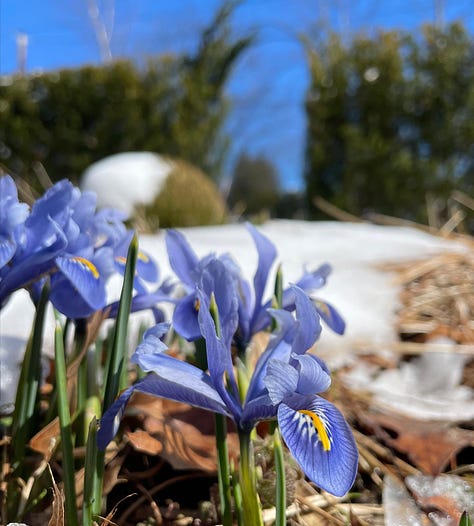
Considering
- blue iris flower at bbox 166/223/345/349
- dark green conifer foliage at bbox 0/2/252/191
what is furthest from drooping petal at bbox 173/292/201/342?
dark green conifer foliage at bbox 0/2/252/191

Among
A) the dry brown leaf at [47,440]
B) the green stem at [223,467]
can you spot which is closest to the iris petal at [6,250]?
the dry brown leaf at [47,440]

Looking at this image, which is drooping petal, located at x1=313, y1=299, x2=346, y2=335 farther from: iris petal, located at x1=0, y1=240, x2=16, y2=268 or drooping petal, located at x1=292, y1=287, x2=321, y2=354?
iris petal, located at x1=0, y1=240, x2=16, y2=268

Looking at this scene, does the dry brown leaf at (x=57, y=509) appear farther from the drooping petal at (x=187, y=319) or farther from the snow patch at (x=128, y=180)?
the snow patch at (x=128, y=180)

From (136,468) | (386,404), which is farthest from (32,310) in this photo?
(386,404)

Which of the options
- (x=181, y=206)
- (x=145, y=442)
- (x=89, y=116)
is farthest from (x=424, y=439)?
(x=89, y=116)

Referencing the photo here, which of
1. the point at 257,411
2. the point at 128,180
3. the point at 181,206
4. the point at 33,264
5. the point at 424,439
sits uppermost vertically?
the point at 128,180

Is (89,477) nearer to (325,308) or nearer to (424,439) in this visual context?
(325,308)

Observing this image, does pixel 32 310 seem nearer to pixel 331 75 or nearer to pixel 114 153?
pixel 331 75
